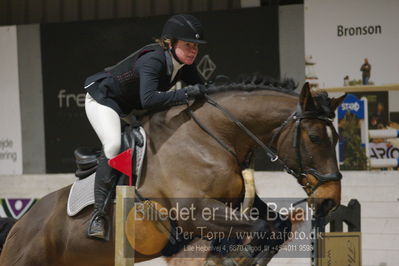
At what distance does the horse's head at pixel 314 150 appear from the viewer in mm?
3447

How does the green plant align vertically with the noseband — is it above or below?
below

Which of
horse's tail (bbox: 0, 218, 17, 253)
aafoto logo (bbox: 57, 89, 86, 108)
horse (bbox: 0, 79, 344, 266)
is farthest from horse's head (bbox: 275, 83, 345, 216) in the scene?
aafoto logo (bbox: 57, 89, 86, 108)

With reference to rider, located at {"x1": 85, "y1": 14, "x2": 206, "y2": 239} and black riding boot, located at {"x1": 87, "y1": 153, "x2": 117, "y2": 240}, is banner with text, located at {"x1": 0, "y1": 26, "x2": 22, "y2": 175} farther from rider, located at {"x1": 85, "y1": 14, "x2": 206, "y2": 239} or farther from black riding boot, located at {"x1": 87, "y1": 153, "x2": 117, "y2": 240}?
black riding boot, located at {"x1": 87, "y1": 153, "x2": 117, "y2": 240}

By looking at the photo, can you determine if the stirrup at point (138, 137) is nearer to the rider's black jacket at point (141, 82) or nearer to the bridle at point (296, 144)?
the rider's black jacket at point (141, 82)

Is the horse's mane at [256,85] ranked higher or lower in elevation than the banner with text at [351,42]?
lower

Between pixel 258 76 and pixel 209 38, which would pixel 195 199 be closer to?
pixel 258 76

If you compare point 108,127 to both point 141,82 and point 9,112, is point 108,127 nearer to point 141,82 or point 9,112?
point 141,82

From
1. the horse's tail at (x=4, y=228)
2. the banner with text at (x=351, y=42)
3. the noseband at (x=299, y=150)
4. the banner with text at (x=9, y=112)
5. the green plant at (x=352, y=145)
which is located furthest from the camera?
the banner with text at (x=9, y=112)

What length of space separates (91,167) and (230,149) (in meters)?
0.92

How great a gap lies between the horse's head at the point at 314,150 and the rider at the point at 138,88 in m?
0.54

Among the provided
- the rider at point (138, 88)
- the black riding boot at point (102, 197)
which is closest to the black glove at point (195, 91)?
the rider at point (138, 88)

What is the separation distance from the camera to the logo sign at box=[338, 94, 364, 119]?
19.1 feet

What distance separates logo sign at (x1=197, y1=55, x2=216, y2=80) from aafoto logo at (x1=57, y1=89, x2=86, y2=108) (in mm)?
1362

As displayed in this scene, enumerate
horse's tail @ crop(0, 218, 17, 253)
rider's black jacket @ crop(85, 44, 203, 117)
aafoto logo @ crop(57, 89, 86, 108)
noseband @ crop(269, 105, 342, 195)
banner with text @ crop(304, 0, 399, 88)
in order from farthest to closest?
aafoto logo @ crop(57, 89, 86, 108), banner with text @ crop(304, 0, 399, 88), horse's tail @ crop(0, 218, 17, 253), rider's black jacket @ crop(85, 44, 203, 117), noseband @ crop(269, 105, 342, 195)
